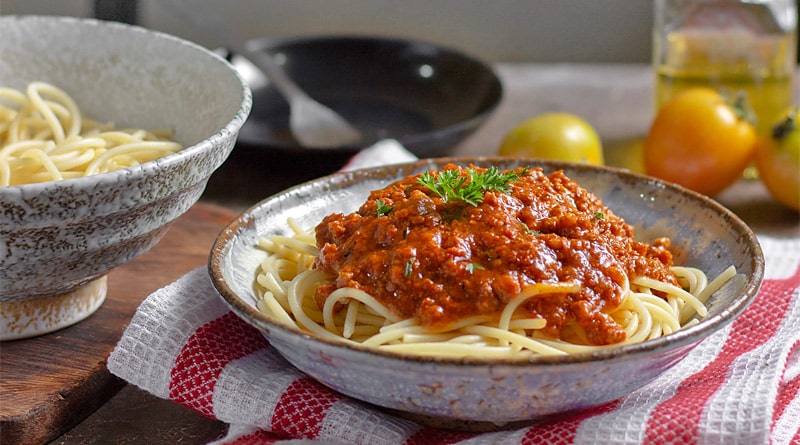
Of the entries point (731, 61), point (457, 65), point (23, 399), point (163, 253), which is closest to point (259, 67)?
point (457, 65)

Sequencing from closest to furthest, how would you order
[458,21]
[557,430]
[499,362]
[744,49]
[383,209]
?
[499,362]
[557,430]
[383,209]
[744,49]
[458,21]

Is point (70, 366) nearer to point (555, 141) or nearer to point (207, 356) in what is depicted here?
point (207, 356)

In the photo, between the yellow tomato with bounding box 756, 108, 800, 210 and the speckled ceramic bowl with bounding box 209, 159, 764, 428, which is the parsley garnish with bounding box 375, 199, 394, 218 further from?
the yellow tomato with bounding box 756, 108, 800, 210

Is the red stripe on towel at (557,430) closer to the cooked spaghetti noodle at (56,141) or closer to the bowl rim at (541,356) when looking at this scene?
the bowl rim at (541,356)

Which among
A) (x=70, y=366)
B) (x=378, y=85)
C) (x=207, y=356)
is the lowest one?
(x=378, y=85)

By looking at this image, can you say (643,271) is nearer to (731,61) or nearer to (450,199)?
(450,199)

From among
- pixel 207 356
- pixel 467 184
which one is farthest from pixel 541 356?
pixel 207 356
